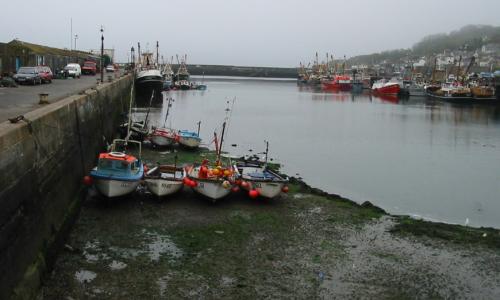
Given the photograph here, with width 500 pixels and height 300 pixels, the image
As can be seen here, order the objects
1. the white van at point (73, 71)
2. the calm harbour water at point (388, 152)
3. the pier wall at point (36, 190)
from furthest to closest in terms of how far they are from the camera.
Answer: the white van at point (73, 71) < the calm harbour water at point (388, 152) < the pier wall at point (36, 190)

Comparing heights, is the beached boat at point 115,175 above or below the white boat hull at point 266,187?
above

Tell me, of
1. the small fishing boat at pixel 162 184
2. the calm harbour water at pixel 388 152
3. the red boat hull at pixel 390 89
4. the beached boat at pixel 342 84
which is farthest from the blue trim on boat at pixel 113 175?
the beached boat at pixel 342 84

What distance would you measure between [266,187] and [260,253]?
4.88 metres

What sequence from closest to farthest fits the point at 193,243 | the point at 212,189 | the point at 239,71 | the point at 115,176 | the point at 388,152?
the point at 193,243 < the point at 115,176 < the point at 212,189 < the point at 388,152 < the point at 239,71

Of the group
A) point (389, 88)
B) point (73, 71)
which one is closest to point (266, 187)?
point (73, 71)

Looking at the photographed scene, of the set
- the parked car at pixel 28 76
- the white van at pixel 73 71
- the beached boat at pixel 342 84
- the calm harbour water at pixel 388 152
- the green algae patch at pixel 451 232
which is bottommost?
the green algae patch at pixel 451 232

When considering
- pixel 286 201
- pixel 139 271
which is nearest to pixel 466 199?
pixel 286 201

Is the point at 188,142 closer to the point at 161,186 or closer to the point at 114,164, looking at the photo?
the point at 161,186

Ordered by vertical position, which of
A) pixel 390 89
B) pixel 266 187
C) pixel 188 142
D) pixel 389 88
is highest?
pixel 389 88

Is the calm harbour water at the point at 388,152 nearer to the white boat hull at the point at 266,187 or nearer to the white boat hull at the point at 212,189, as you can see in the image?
the white boat hull at the point at 266,187

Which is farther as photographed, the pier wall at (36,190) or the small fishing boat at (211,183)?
the small fishing boat at (211,183)

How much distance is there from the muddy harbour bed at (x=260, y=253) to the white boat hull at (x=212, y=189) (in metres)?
0.37

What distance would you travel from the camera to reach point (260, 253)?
1461cm

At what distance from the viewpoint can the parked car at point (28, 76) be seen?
3422 centimetres
